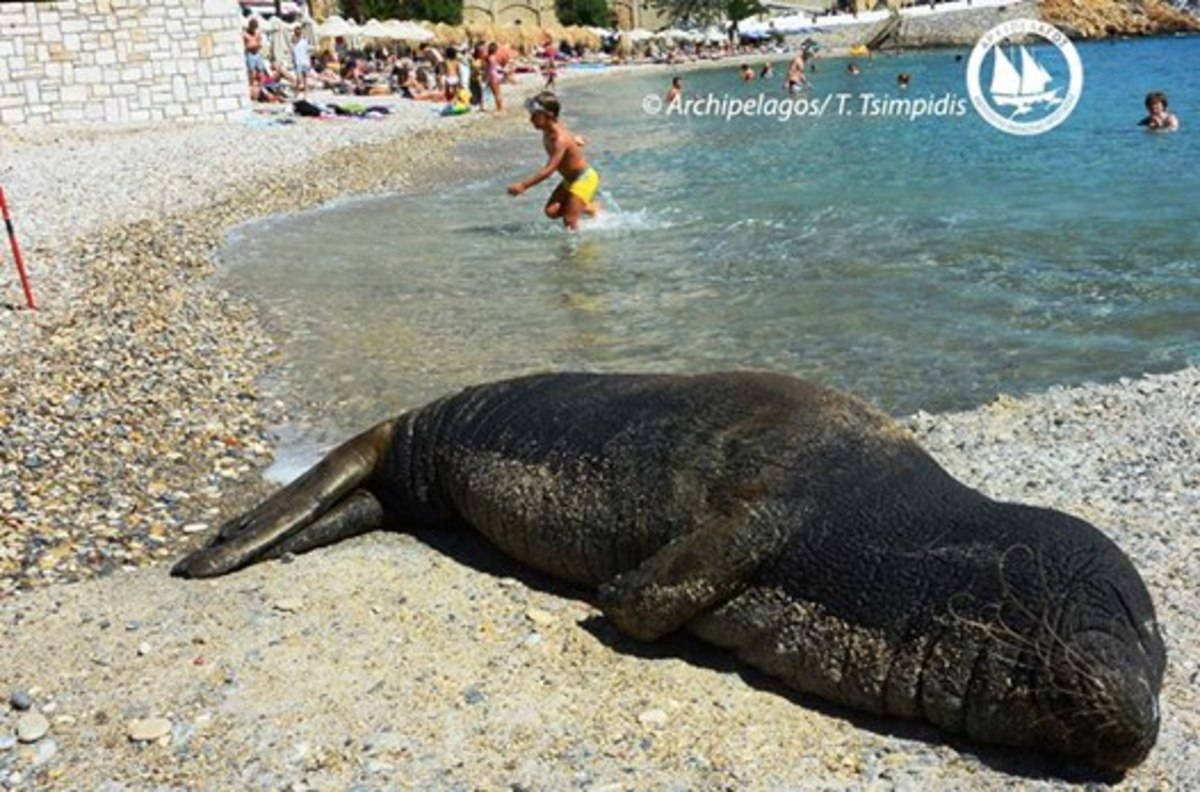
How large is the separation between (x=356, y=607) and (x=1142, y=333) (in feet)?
25.2

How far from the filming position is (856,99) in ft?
158

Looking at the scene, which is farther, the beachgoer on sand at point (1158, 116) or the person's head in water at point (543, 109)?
the beachgoer on sand at point (1158, 116)

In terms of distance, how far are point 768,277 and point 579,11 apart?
92540 millimetres

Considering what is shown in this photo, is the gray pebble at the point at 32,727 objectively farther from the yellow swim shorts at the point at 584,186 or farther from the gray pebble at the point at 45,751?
the yellow swim shorts at the point at 584,186

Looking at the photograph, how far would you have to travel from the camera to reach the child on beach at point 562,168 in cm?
1417

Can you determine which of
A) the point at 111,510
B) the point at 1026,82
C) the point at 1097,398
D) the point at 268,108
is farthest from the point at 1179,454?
the point at 1026,82

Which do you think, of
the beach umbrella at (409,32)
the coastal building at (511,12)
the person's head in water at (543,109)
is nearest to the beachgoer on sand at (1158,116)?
the person's head in water at (543,109)

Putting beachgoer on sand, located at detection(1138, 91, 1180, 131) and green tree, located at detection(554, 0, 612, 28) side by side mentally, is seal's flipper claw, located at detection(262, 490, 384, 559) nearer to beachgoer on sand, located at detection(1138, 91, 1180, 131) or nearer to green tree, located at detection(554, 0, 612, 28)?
beachgoer on sand, located at detection(1138, 91, 1180, 131)

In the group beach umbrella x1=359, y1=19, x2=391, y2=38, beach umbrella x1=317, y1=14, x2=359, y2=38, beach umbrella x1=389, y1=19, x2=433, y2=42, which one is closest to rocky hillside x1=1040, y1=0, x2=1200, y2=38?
beach umbrella x1=389, y1=19, x2=433, y2=42

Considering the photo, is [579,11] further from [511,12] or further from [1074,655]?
[1074,655]

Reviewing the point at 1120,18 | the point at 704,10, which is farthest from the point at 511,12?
the point at 1120,18

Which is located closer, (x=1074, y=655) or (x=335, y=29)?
(x=1074, y=655)

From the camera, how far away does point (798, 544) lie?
4.05 metres

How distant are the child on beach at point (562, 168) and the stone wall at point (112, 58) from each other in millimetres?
15276
